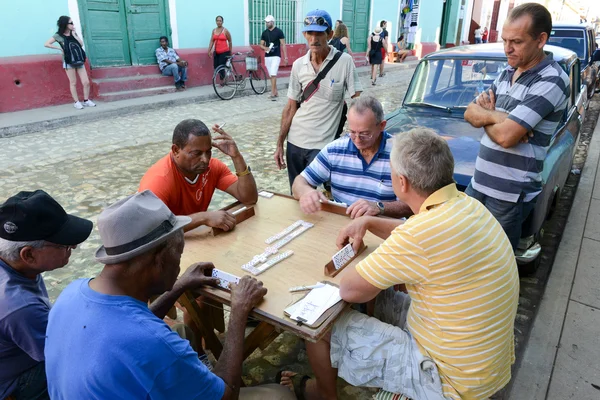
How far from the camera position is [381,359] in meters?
1.99

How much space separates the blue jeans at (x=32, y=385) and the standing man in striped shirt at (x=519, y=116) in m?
2.78

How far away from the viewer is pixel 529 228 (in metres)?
3.42

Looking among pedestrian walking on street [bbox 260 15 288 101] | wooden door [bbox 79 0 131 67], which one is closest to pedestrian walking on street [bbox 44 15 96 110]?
wooden door [bbox 79 0 131 67]

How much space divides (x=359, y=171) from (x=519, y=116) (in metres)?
1.03

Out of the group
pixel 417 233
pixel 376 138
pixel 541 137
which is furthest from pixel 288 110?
pixel 417 233

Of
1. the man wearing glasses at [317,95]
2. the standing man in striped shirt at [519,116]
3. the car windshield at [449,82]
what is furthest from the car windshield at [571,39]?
the standing man in striped shirt at [519,116]

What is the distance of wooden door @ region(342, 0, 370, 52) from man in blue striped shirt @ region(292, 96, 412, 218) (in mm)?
14676

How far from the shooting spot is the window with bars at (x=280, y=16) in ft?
42.4

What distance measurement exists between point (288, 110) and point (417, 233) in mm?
2776

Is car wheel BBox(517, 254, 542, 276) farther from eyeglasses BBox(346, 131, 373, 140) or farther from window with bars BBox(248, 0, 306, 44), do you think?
window with bars BBox(248, 0, 306, 44)

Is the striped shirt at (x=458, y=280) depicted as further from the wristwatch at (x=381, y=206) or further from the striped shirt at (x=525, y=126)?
the striped shirt at (x=525, y=126)

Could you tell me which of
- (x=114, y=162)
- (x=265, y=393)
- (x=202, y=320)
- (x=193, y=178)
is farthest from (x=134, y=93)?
(x=265, y=393)

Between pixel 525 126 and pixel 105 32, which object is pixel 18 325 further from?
pixel 105 32

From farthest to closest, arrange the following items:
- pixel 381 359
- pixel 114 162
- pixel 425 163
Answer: pixel 114 162, pixel 381 359, pixel 425 163
